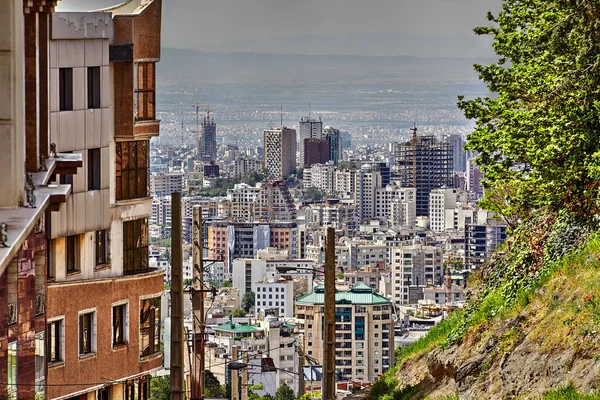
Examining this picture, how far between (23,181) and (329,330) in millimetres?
4049

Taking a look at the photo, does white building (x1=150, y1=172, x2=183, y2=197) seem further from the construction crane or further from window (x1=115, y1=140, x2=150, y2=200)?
window (x1=115, y1=140, x2=150, y2=200)

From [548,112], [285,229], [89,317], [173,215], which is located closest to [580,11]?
[548,112]

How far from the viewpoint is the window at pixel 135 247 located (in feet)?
30.0

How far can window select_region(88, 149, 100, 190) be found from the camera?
834cm

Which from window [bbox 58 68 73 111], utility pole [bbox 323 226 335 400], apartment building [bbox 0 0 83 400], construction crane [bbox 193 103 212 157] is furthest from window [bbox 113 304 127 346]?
construction crane [bbox 193 103 212 157]

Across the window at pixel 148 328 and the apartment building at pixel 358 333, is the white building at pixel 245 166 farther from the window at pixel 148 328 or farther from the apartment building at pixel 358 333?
the window at pixel 148 328

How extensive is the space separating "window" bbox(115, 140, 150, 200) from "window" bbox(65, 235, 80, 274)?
0.78 m

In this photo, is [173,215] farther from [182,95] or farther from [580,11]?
[182,95]

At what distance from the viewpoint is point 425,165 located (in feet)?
467

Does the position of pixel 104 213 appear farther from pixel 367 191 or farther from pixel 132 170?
pixel 367 191

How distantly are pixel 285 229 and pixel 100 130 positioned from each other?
97.8 metres

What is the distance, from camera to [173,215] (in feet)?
23.6

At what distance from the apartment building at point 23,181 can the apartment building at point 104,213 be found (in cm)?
248

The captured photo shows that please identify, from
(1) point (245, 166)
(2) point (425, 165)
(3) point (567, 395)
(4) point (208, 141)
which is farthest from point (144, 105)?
(4) point (208, 141)
